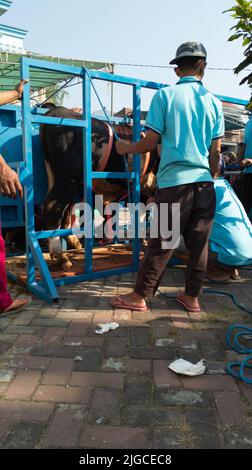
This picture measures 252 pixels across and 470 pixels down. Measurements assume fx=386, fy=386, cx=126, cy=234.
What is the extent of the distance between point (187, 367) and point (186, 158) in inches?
58.4

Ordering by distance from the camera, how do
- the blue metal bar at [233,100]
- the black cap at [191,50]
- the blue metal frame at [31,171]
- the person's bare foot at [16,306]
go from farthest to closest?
the blue metal bar at [233,100]
the blue metal frame at [31,171]
the person's bare foot at [16,306]
the black cap at [191,50]

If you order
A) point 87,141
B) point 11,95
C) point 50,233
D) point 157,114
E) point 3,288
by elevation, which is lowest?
point 3,288

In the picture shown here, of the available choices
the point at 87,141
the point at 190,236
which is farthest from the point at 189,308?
the point at 87,141

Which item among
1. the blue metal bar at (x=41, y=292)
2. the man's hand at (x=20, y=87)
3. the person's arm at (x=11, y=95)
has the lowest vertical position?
the blue metal bar at (x=41, y=292)

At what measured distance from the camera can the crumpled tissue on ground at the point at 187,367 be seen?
7.10ft

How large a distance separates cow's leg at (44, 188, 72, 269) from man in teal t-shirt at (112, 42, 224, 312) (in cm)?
114

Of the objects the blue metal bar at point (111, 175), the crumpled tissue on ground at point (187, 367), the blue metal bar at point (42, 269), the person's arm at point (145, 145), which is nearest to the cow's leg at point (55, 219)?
the blue metal bar at point (111, 175)

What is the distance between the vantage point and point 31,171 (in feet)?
11.1

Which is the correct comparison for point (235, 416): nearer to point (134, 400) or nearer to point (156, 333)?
point (134, 400)

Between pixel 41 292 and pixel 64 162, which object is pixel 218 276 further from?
pixel 64 162

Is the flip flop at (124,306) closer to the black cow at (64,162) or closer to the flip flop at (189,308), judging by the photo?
the flip flop at (189,308)

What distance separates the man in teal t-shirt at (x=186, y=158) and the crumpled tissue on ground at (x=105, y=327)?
36cm

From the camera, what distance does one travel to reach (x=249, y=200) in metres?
5.00

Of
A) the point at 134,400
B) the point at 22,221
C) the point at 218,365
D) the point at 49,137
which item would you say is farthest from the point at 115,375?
the point at 22,221
